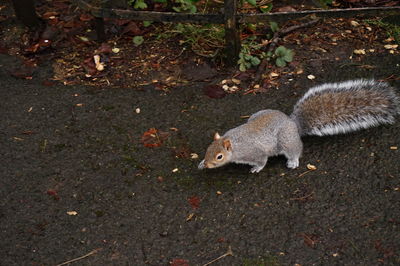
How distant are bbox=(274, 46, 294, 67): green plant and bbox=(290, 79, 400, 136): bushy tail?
31.2 inches

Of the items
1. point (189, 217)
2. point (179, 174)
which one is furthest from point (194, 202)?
point (179, 174)

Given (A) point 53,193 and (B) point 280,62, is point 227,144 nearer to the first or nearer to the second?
(A) point 53,193

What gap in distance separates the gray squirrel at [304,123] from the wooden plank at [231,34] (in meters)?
0.80

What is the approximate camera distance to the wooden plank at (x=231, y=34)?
3.47m

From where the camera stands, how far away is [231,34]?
3.60m

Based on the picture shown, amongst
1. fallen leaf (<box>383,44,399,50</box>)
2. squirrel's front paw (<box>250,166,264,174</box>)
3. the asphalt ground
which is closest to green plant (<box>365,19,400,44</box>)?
fallen leaf (<box>383,44,399,50</box>)

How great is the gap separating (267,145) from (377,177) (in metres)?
0.68

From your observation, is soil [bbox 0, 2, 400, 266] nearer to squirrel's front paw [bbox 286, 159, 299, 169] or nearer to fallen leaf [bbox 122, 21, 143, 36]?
squirrel's front paw [bbox 286, 159, 299, 169]

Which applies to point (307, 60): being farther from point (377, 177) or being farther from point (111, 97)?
point (111, 97)

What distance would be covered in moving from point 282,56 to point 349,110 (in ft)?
3.17

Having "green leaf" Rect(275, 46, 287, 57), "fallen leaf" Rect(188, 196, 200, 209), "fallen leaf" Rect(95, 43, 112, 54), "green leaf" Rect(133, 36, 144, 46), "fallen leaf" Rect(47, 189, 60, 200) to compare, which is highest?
"green leaf" Rect(275, 46, 287, 57)

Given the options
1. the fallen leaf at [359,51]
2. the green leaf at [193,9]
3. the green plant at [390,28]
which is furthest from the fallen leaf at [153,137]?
the green plant at [390,28]

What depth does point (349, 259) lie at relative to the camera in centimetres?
246

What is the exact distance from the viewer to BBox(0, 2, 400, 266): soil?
258 centimetres
